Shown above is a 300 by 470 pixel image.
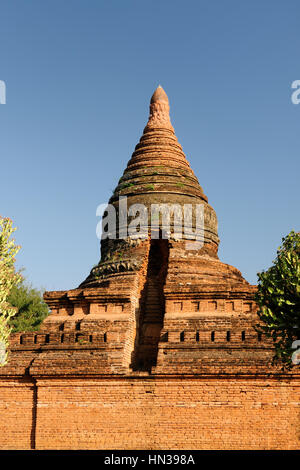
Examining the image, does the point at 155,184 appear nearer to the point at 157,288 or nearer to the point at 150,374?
the point at 157,288

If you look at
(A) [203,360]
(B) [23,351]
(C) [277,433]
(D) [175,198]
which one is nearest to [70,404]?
(B) [23,351]

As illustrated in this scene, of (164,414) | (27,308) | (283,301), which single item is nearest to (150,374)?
(164,414)

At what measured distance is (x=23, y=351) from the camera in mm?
14117

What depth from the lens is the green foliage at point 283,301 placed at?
1128 centimetres

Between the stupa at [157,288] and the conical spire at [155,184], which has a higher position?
the conical spire at [155,184]

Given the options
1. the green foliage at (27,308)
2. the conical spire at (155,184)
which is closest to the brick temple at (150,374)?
the conical spire at (155,184)

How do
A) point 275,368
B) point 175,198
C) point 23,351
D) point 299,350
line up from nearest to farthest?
point 299,350
point 275,368
point 23,351
point 175,198

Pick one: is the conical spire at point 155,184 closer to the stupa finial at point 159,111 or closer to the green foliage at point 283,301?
the stupa finial at point 159,111

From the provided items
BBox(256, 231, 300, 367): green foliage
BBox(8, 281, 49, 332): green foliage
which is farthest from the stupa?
Answer: BBox(8, 281, 49, 332): green foliage

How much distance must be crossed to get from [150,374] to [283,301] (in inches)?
130

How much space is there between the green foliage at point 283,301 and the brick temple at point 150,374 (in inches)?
40.6

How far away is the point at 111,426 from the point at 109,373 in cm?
108

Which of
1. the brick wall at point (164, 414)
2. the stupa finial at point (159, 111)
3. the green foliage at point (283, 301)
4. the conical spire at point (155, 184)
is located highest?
the stupa finial at point (159, 111)
